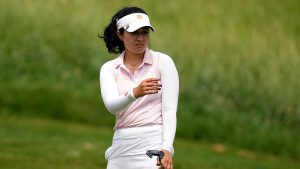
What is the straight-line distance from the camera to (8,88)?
59.8ft

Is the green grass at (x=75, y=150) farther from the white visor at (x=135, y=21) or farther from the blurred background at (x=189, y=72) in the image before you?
the white visor at (x=135, y=21)

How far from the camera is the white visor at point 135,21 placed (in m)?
7.05

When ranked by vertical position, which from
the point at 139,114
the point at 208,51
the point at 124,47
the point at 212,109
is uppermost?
the point at 208,51

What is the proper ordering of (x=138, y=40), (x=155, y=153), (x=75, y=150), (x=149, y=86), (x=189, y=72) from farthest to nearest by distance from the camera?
(x=189, y=72), (x=75, y=150), (x=138, y=40), (x=155, y=153), (x=149, y=86)

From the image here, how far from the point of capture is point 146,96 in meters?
7.03

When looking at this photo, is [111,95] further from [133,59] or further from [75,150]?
[75,150]

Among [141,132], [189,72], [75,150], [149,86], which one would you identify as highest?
[189,72]

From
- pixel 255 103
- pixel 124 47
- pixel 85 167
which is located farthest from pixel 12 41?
pixel 124 47

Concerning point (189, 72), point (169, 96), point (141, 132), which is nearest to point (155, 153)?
point (141, 132)

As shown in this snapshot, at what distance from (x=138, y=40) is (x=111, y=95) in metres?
0.44

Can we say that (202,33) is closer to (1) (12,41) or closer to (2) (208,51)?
(2) (208,51)

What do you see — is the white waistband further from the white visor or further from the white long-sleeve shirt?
the white visor

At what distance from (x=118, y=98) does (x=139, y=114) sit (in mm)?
238

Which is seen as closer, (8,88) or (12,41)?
(8,88)
